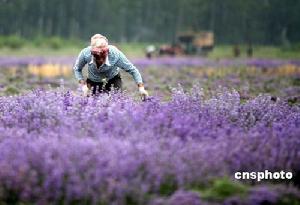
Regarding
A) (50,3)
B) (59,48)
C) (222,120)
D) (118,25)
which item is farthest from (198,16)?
(222,120)

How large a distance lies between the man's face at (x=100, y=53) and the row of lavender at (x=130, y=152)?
4.57ft

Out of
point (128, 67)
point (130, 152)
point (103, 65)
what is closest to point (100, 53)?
point (103, 65)

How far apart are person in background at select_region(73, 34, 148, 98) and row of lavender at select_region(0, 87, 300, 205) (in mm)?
1409

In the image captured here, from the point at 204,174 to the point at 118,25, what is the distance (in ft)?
287

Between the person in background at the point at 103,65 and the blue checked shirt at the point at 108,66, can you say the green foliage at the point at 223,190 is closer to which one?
the person in background at the point at 103,65

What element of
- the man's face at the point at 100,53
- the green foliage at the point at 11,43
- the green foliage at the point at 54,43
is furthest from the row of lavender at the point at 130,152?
the green foliage at the point at 54,43

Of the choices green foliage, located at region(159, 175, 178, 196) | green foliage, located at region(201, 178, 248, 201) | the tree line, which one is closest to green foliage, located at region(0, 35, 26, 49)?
the tree line

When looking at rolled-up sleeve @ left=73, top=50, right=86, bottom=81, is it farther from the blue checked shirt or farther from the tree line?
the tree line

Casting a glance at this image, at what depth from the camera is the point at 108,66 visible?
8805mm

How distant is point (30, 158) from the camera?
523cm

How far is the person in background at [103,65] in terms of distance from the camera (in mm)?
8312

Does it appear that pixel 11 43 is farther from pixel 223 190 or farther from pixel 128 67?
pixel 223 190

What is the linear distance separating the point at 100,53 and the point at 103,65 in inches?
17.1

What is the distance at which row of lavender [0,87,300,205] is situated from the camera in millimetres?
4879
